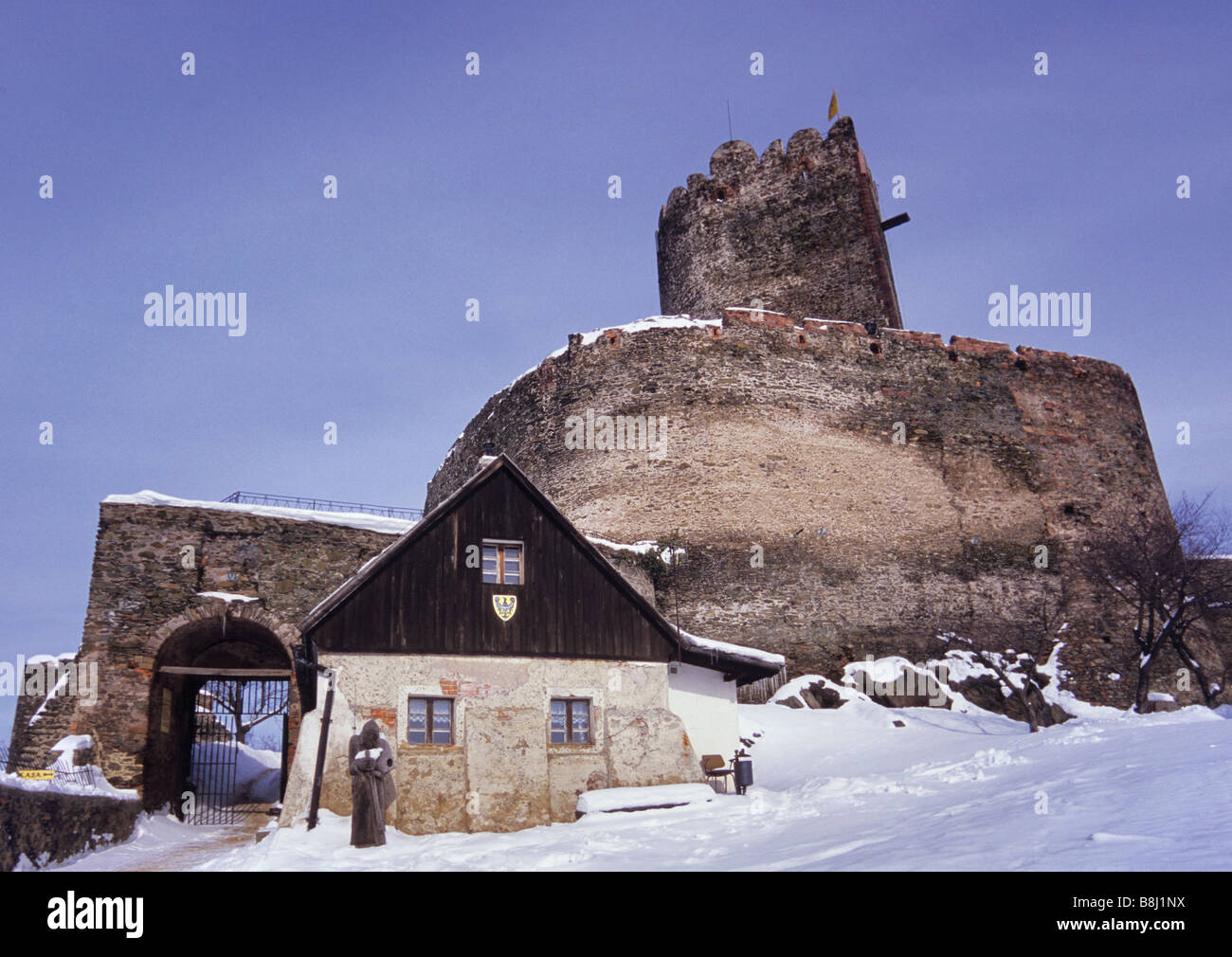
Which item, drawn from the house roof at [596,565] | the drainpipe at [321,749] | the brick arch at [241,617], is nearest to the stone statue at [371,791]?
the drainpipe at [321,749]

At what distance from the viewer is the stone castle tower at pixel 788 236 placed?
95.1 ft

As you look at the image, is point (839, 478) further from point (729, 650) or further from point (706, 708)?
point (706, 708)

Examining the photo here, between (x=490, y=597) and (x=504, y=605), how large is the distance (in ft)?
0.79

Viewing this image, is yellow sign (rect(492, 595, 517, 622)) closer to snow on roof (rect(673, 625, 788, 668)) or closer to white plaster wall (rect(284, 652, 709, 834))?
white plaster wall (rect(284, 652, 709, 834))

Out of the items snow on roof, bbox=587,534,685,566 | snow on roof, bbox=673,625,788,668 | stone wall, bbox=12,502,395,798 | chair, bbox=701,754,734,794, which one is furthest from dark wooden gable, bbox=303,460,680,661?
snow on roof, bbox=587,534,685,566

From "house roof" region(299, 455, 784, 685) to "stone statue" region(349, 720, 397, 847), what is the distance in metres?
2.52

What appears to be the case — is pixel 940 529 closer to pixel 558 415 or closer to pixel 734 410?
pixel 734 410

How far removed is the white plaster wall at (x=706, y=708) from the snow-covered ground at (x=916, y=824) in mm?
911

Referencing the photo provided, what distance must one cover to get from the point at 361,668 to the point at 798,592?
11519 millimetres

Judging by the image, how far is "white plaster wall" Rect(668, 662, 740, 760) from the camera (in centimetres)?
1589

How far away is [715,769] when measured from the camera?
50.8ft

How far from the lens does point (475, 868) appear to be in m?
9.26

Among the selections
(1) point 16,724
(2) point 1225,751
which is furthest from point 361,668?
(2) point 1225,751

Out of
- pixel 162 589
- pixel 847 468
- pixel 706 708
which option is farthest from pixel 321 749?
pixel 847 468
